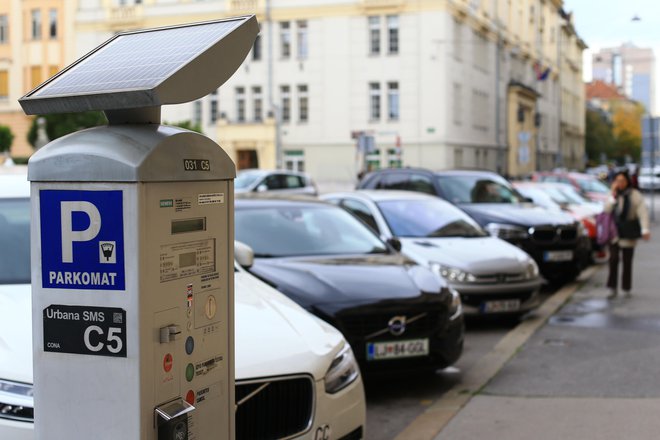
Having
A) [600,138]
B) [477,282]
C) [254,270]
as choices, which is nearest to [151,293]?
[254,270]

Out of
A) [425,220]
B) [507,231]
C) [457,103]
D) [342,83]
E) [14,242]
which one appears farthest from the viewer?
[457,103]

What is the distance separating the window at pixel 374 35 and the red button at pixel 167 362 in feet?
158

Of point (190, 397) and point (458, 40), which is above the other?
point (458, 40)

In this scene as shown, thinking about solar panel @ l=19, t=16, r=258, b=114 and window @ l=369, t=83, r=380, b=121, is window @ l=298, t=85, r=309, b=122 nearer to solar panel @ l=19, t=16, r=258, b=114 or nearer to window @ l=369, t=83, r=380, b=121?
window @ l=369, t=83, r=380, b=121

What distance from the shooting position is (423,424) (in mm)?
6570

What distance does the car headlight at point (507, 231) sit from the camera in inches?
566

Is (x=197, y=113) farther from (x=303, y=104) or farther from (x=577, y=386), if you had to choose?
(x=577, y=386)

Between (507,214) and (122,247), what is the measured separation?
1217 cm

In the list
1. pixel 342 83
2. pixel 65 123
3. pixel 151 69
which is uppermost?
pixel 342 83

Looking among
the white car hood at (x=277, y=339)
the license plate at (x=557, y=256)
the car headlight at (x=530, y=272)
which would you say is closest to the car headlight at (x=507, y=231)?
the license plate at (x=557, y=256)

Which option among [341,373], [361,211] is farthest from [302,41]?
[341,373]

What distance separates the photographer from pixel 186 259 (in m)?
3.35

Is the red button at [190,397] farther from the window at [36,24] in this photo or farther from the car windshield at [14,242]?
the window at [36,24]

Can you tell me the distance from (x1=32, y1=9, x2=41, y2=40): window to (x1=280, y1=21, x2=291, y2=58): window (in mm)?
16543
